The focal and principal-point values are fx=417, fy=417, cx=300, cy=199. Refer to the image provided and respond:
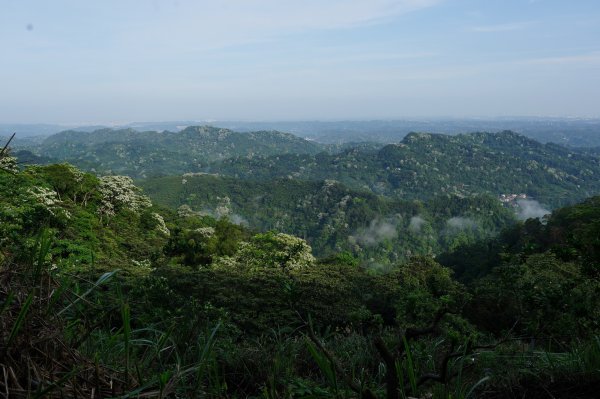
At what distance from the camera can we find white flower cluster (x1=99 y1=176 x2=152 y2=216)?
30.3m

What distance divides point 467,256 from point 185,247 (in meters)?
37.1

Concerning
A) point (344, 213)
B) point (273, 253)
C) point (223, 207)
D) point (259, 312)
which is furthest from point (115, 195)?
point (223, 207)

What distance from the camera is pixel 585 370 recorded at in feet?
6.75

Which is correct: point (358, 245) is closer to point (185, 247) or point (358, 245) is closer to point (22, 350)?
point (185, 247)

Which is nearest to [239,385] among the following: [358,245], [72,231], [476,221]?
[72,231]

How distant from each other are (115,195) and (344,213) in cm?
9514

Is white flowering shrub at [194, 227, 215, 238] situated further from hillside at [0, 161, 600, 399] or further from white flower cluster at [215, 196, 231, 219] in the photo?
white flower cluster at [215, 196, 231, 219]

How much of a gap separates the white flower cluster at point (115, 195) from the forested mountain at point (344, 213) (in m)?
75.9

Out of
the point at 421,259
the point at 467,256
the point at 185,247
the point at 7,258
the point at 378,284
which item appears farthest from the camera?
the point at 467,256

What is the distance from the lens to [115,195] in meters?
30.8

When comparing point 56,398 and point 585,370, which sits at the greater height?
point 56,398

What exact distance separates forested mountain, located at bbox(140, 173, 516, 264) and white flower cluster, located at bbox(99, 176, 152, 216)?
75921 mm

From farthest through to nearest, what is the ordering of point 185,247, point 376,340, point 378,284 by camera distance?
point 185,247
point 378,284
point 376,340

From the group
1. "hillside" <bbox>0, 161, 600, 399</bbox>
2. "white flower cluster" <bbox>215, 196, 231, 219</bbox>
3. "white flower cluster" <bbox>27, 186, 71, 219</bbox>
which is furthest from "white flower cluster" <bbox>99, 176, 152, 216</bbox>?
"white flower cluster" <bbox>215, 196, 231, 219</bbox>
